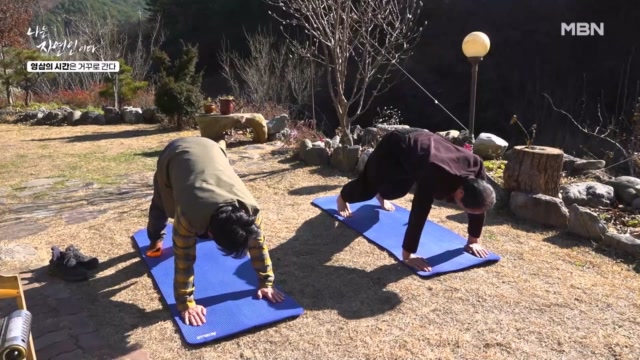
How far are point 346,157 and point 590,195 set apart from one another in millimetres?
2418

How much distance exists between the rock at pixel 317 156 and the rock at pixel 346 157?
177mm

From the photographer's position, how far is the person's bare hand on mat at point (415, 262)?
320 cm

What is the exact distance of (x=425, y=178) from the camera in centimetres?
292

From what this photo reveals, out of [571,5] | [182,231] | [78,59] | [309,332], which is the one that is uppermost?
[571,5]

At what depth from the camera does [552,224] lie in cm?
402

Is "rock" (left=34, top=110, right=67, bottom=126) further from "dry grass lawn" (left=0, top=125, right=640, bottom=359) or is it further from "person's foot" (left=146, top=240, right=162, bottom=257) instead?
"person's foot" (left=146, top=240, right=162, bottom=257)

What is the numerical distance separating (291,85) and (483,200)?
950cm

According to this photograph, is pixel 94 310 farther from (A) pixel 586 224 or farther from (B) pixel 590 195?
(B) pixel 590 195

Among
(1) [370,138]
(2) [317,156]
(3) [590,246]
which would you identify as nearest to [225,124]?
(2) [317,156]

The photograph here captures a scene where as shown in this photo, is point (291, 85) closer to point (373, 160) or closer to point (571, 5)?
point (571, 5)

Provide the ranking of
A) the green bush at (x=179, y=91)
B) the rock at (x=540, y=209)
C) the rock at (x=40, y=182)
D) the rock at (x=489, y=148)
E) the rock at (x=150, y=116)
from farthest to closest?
the rock at (x=150, y=116) < the green bush at (x=179, y=91) < the rock at (x=489, y=148) < the rock at (x=40, y=182) < the rock at (x=540, y=209)

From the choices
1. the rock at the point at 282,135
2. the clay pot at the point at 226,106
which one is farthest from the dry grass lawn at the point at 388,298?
the clay pot at the point at 226,106

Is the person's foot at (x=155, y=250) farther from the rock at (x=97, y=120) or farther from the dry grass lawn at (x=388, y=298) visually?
the rock at (x=97, y=120)

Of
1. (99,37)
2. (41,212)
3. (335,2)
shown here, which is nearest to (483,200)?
(41,212)
